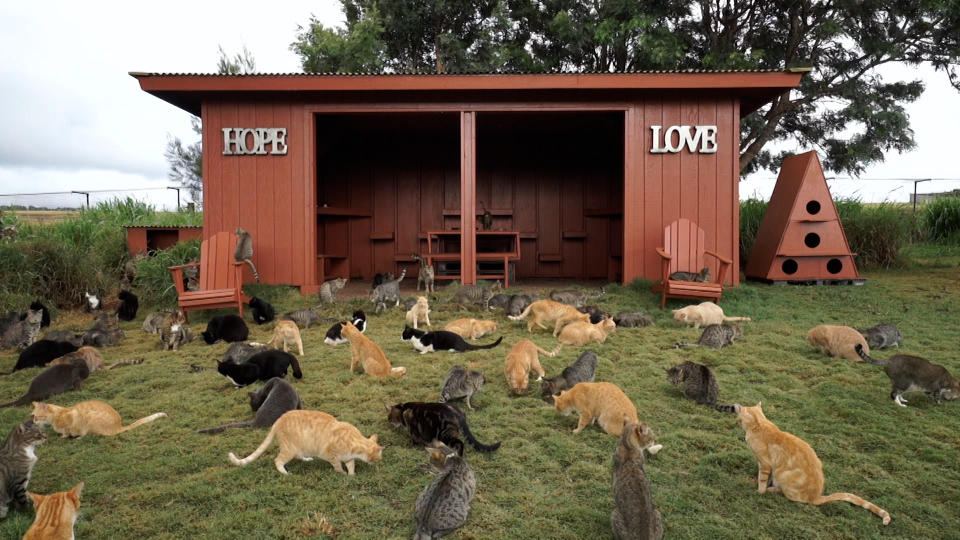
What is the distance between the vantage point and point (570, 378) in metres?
4.96

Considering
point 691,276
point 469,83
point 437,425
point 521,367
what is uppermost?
point 469,83

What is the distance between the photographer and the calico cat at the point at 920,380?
181 inches

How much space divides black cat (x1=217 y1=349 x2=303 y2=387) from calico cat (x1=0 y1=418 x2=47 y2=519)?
1.92 meters

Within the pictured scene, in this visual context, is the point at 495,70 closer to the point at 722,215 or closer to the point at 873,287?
the point at 722,215

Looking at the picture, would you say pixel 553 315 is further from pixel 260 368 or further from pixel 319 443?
pixel 319 443

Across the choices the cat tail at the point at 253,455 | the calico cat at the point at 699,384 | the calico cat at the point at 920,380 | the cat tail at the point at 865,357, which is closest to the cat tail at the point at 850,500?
the calico cat at the point at 699,384

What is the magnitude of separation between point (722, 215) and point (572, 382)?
247 inches

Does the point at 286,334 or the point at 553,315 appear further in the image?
the point at 553,315

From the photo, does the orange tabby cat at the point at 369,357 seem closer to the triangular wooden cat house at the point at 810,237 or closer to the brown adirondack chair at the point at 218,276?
the brown adirondack chair at the point at 218,276

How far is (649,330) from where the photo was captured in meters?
7.53

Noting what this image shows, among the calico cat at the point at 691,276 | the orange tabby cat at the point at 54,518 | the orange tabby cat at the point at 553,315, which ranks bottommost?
the orange tabby cat at the point at 54,518

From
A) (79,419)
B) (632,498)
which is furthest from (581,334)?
(79,419)

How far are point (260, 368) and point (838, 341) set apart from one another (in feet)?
18.4

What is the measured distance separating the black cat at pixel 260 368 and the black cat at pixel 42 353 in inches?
86.4
